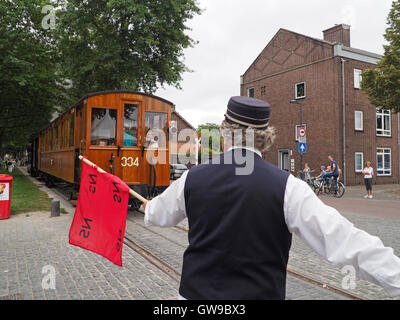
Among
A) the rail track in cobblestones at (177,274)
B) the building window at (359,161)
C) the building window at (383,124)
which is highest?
the building window at (383,124)

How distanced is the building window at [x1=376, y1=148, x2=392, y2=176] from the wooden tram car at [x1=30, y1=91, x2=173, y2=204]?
23648mm

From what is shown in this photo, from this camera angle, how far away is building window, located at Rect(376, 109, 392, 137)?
28.8 m

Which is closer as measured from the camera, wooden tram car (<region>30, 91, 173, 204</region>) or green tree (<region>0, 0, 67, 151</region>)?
wooden tram car (<region>30, 91, 173, 204</region>)

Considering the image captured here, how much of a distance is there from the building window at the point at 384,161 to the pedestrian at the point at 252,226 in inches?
1174

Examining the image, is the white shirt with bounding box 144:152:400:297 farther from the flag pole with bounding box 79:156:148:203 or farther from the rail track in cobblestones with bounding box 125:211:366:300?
the rail track in cobblestones with bounding box 125:211:366:300

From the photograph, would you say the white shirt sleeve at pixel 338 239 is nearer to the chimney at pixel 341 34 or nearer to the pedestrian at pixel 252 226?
the pedestrian at pixel 252 226

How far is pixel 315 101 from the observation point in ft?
90.5

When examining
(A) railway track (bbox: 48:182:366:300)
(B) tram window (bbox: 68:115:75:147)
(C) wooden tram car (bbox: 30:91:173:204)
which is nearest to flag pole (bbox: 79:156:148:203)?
(A) railway track (bbox: 48:182:366:300)

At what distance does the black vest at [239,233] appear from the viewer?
156 centimetres

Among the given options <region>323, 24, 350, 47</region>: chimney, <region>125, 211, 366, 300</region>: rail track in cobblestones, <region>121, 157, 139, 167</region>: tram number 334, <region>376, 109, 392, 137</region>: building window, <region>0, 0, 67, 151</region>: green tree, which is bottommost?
<region>125, 211, 366, 300</region>: rail track in cobblestones

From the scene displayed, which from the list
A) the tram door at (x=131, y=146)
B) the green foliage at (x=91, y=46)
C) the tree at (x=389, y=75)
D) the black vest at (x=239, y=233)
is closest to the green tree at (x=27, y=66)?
the green foliage at (x=91, y=46)
